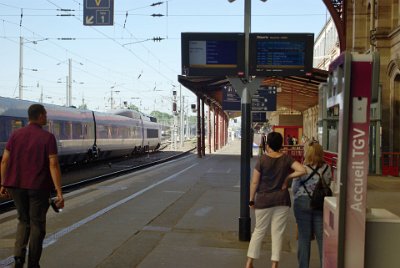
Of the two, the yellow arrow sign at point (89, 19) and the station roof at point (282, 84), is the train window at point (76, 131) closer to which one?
the station roof at point (282, 84)

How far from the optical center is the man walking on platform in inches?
208

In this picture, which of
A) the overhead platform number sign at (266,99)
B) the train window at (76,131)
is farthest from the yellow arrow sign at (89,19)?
the overhead platform number sign at (266,99)

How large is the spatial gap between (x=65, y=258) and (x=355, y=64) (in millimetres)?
4191

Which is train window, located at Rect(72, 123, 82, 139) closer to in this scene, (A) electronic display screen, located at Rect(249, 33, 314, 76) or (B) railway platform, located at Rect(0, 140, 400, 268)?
(B) railway platform, located at Rect(0, 140, 400, 268)

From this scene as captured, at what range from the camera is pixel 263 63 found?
7.73 meters

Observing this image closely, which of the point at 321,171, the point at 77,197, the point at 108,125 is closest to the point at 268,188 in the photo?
the point at 321,171

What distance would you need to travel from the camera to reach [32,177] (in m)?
5.27

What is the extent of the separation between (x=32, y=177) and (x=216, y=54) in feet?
11.2

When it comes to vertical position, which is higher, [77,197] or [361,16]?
[361,16]

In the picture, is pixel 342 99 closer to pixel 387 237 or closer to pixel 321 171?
pixel 387 237

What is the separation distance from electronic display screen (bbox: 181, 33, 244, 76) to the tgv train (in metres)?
10.4

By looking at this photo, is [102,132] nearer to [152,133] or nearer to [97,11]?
[97,11]

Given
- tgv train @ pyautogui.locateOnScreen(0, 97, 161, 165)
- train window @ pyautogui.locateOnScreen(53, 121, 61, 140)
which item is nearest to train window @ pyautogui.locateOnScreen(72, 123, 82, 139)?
tgv train @ pyautogui.locateOnScreen(0, 97, 161, 165)

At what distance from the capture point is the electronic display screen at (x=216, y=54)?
25.2 ft
